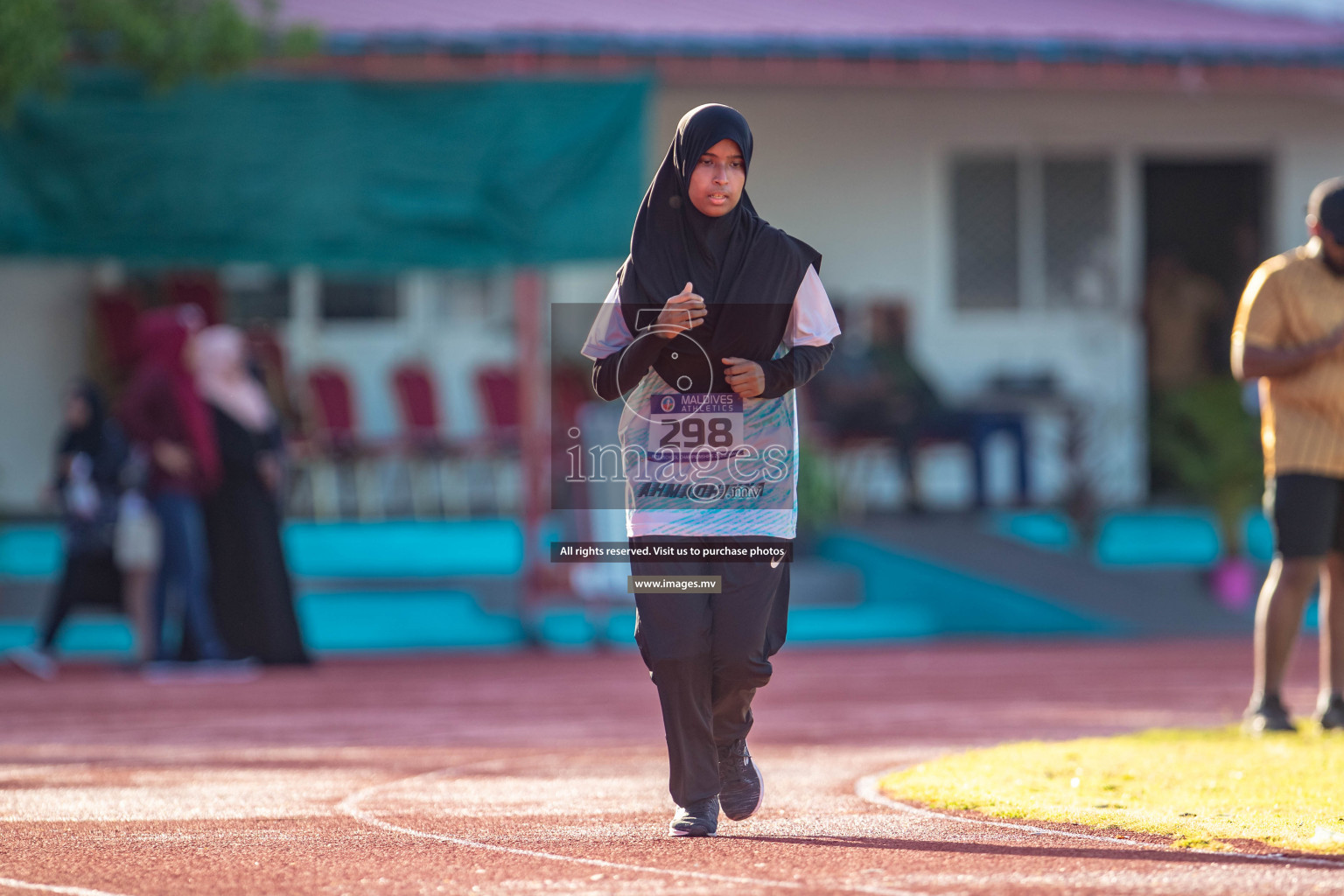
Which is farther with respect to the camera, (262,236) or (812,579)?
(812,579)

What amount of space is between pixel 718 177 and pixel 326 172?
25.0 ft

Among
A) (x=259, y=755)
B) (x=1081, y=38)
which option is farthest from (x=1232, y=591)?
(x=259, y=755)

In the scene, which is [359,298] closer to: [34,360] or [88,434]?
[34,360]

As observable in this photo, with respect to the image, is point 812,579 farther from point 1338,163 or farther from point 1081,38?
point 1338,163

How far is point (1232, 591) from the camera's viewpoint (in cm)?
1345

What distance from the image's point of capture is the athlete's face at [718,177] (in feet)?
16.8

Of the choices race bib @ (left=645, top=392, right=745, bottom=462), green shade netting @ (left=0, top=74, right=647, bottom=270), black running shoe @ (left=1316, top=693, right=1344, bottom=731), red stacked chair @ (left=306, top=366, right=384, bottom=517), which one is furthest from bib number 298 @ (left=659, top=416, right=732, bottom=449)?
red stacked chair @ (left=306, top=366, right=384, bottom=517)

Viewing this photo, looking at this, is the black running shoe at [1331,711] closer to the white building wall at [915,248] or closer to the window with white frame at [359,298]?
the white building wall at [915,248]

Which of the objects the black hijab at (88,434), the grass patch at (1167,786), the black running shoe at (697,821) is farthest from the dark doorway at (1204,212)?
the black running shoe at (697,821)

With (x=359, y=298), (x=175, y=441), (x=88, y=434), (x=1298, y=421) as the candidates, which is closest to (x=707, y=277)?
(x=1298, y=421)

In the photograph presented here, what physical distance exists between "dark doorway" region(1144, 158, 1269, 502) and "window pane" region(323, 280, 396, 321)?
6089 mm

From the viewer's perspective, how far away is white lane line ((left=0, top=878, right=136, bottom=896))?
4484 millimetres

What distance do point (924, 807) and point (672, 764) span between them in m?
0.89

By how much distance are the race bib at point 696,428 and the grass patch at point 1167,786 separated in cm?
129
